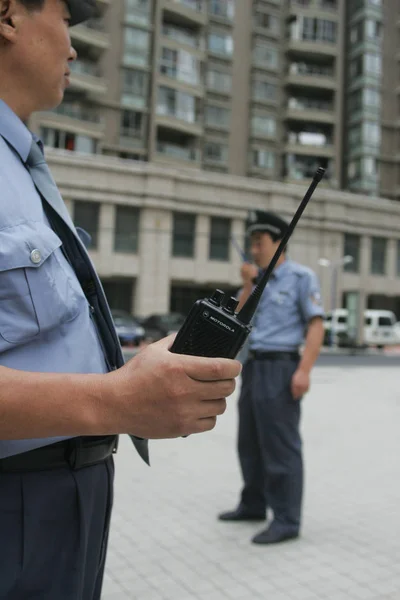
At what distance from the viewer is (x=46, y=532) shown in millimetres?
1286

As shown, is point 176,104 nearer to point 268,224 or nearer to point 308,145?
point 308,145

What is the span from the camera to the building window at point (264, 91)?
40.2 m

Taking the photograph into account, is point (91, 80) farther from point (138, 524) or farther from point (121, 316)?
point (138, 524)

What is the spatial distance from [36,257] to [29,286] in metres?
0.06

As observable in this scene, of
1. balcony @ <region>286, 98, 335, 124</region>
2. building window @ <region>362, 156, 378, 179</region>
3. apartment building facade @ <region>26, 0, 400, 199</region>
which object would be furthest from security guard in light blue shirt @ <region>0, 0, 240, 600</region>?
building window @ <region>362, 156, 378, 179</region>

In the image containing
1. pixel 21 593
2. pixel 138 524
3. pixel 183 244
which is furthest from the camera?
pixel 183 244

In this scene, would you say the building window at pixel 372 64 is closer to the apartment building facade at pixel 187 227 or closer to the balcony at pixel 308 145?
the balcony at pixel 308 145

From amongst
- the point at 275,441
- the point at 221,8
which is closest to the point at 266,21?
the point at 221,8

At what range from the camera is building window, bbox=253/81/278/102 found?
132 feet

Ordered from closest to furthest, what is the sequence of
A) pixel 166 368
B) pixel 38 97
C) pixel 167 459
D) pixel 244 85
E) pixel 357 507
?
pixel 166 368 → pixel 38 97 → pixel 357 507 → pixel 167 459 → pixel 244 85

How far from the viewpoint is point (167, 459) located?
6168 mm

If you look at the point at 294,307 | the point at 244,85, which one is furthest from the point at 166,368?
the point at 244,85

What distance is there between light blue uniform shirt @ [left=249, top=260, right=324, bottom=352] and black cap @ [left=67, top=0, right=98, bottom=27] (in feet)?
9.17

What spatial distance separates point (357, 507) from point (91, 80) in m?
32.4
